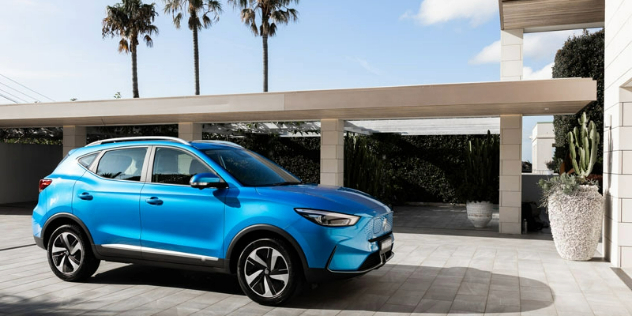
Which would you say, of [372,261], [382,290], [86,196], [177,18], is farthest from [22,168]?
[372,261]

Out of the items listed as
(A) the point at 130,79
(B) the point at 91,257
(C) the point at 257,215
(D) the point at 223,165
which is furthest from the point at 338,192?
(A) the point at 130,79

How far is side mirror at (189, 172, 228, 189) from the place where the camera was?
212 inches

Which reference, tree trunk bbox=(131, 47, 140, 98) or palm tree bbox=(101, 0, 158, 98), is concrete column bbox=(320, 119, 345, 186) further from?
tree trunk bbox=(131, 47, 140, 98)

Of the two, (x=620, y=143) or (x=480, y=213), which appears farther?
(x=480, y=213)

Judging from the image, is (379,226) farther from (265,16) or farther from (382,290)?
(265,16)

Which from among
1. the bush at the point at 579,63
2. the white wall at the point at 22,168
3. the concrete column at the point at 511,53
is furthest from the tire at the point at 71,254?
the bush at the point at 579,63

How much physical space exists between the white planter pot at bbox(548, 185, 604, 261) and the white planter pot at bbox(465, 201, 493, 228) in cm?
384

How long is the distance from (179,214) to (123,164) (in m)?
1.22

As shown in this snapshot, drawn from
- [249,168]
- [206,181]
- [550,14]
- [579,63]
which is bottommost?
[206,181]

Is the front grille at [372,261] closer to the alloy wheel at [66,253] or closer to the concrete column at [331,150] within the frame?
the alloy wheel at [66,253]

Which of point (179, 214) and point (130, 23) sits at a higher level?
point (130, 23)

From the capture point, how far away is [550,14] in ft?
41.2

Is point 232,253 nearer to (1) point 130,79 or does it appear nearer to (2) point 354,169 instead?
(2) point 354,169

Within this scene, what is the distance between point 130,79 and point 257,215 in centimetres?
2562
